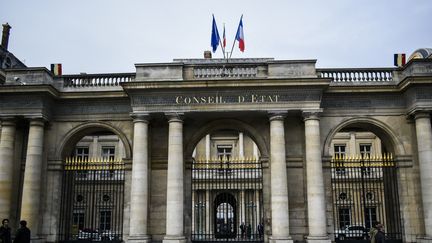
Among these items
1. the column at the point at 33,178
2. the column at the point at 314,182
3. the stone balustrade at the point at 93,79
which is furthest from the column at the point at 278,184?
the column at the point at 33,178

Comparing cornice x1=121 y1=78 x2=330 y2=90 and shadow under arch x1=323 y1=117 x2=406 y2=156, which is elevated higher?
cornice x1=121 y1=78 x2=330 y2=90

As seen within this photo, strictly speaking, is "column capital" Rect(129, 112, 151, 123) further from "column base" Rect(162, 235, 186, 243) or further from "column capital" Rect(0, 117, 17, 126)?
"column capital" Rect(0, 117, 17, 126)

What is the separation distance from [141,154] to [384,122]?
30.2 feet

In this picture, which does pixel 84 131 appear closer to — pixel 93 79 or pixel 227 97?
pixel 93 79

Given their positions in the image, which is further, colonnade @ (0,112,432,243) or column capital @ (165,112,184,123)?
column capital @ (165,112,184,123)

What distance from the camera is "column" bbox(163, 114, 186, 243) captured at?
1560 cm

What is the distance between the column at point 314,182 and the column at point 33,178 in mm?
9778

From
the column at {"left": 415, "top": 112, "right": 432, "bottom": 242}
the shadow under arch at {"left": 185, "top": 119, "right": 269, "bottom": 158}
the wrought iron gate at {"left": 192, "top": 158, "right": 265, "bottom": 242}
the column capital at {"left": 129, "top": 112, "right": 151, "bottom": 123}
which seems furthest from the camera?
the wrought iron gate at {"left": 192, "top": 158, "right": 265, "bottom": 242}

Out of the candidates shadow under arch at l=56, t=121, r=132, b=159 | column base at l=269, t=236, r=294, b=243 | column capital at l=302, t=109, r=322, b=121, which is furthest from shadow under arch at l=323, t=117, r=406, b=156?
shadow under arch at l=56, t=121, r=132, b=159

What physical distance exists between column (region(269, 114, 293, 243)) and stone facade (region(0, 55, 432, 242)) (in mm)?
36

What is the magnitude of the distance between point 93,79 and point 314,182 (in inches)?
375

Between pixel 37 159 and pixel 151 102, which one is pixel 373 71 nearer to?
pixel 151 102

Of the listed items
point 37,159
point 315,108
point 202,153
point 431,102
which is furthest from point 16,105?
point 202,153

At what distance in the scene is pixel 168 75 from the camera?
16.9m
